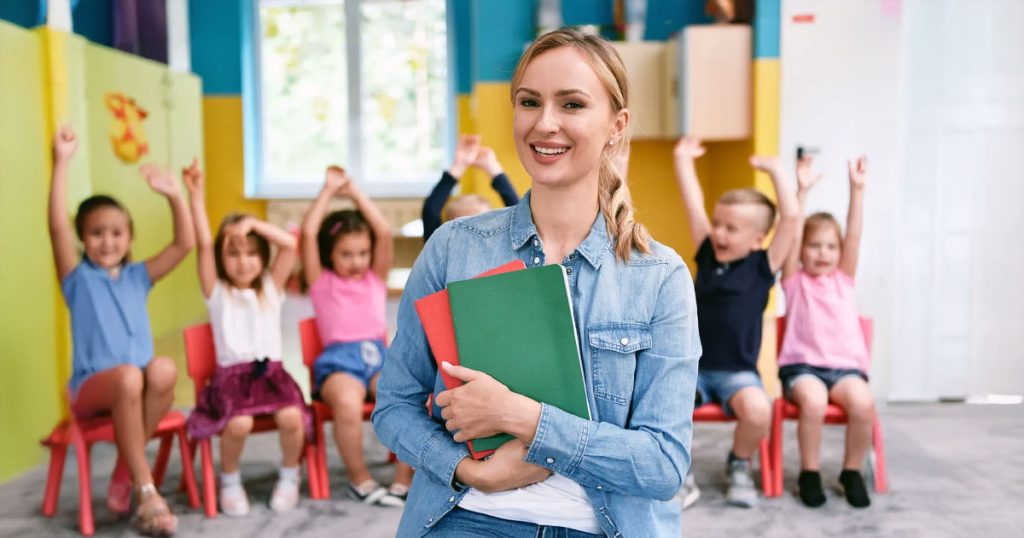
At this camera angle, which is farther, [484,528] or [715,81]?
[715,81]

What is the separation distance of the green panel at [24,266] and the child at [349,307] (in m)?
0.98

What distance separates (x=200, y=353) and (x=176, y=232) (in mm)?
374

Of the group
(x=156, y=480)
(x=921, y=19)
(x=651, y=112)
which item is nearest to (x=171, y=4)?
(x=651, y=112)

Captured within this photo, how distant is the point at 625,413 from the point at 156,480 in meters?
2.22

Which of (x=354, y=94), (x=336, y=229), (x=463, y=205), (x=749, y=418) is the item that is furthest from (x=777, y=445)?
(x=354, y=94)

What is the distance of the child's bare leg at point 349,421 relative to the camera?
2842 millimetres

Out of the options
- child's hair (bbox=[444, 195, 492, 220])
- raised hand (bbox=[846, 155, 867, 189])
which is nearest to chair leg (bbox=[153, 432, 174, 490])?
child's hair (bbox=[444, 195, 492, 220])

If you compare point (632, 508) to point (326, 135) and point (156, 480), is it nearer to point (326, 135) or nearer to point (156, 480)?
point (156, 480)

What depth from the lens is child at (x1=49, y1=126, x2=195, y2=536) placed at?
103 inches

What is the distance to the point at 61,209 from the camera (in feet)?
8.55

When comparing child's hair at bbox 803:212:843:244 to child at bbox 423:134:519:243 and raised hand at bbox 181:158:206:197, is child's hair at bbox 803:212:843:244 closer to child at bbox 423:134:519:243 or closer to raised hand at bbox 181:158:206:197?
child at bbox 423:134:519:243

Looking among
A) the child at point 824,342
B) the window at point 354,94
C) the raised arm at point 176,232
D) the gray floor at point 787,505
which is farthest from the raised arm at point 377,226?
the window at point 354,94

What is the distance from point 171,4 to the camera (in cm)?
Answer: 572

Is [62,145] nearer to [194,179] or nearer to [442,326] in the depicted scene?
[194,179]
